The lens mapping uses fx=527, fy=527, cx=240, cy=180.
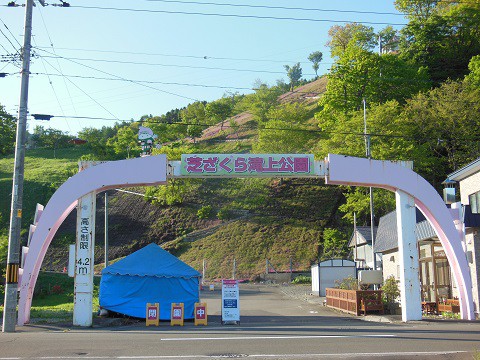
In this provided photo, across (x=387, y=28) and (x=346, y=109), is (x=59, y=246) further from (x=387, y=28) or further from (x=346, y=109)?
(x=387, y=28)

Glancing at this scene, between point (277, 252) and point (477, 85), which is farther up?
point (477, 85)

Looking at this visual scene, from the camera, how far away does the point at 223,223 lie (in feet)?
198

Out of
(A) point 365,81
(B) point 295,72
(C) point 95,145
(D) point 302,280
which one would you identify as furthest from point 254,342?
(B) point 295,72

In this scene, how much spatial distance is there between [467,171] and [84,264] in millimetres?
18377

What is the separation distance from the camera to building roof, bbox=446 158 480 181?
24.6m

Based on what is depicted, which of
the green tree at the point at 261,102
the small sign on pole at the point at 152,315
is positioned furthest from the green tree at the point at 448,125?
the green tree at the point at 261,102

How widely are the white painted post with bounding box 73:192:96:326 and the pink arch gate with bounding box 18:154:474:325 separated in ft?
1.87

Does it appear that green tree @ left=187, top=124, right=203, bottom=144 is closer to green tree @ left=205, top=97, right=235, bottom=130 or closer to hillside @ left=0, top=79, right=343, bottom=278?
green tree @ left=205, top=97, right=235, bottom=130

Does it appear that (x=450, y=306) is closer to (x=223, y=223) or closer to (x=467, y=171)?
(x=467, y=171)

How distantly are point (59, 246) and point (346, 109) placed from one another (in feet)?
116

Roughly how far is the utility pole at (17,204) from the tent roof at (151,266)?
4707 mm

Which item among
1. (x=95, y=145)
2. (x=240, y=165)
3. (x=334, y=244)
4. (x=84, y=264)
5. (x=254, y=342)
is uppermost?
(x=95, y=145)

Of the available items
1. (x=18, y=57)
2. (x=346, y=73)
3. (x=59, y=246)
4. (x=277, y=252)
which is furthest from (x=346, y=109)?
(x=18, y=57)

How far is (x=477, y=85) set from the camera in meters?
50.1
